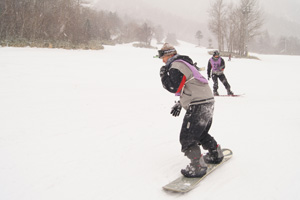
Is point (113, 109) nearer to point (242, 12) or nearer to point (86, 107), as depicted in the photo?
point (86, 107)

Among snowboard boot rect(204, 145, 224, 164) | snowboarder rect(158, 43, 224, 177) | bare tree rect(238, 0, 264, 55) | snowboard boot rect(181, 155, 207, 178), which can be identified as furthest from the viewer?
bare tree rect(238, 0, 264, 55)

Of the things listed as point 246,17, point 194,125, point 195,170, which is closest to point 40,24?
point 194,125

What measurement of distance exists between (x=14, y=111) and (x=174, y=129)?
4.27m

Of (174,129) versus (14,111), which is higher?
(14,111)

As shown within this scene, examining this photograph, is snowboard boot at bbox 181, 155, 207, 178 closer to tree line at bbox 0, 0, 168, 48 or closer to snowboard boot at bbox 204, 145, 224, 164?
snowboard boot at bbox 204, 145, 224, 164

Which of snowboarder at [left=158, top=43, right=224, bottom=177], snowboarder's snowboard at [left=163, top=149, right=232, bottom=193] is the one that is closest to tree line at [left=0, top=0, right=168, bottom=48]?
snowboarder at [left=158, top=43, right=224, bottom=177]

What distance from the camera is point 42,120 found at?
5.16 meters

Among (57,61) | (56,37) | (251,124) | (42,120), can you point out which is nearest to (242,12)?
(56,37)

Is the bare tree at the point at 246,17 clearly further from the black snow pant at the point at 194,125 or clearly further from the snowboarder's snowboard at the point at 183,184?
the snowboarder's snowboard at the point at 183,184

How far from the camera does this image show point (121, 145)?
4.14 m

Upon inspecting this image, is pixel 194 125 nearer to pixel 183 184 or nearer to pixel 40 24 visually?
pixel 183 184

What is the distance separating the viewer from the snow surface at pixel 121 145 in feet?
9.12

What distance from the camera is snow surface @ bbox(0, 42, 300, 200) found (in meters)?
2.78

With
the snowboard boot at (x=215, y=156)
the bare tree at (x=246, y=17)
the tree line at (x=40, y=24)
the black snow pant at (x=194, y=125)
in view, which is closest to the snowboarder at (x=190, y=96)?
the black snow pant at (x=194, y=125)
